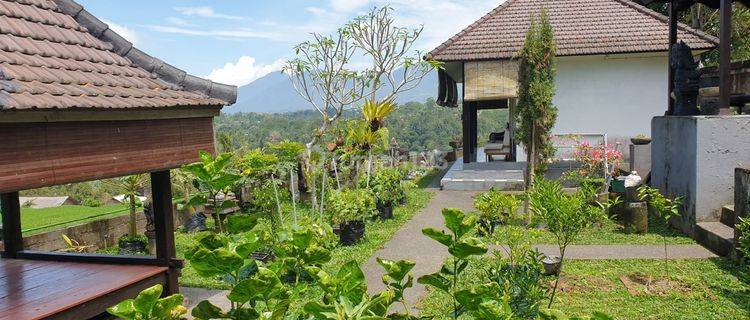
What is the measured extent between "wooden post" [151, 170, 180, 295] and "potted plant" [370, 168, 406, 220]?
6.45m

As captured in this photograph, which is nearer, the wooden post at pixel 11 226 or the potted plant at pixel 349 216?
the wooden post at pixel 11 226

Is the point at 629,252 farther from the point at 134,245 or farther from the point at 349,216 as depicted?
the point at 134,245

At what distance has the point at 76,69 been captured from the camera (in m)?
3.28

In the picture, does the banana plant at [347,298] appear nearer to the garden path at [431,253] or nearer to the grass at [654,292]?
the grass at [654,292]

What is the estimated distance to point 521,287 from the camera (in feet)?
15.5

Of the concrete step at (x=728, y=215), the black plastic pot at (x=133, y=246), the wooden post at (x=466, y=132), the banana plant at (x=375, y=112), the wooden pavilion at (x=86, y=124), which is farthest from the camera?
the wooden post at (x=466, y=132)

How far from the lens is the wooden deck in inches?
141

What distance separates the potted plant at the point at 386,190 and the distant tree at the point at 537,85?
2.92 metres

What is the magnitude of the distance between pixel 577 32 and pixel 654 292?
35.2 ft

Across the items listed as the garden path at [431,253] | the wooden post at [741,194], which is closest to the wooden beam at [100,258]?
the garden path at [431,253]

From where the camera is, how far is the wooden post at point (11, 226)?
5.25 metres

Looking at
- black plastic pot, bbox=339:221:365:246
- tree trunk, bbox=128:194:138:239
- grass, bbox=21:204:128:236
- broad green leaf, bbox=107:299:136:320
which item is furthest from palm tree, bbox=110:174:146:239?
broad green leaf, bbox=107:299:136:320

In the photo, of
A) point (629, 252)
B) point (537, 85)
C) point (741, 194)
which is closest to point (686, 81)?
point (537, 85)

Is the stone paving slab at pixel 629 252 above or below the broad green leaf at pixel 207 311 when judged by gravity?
below
